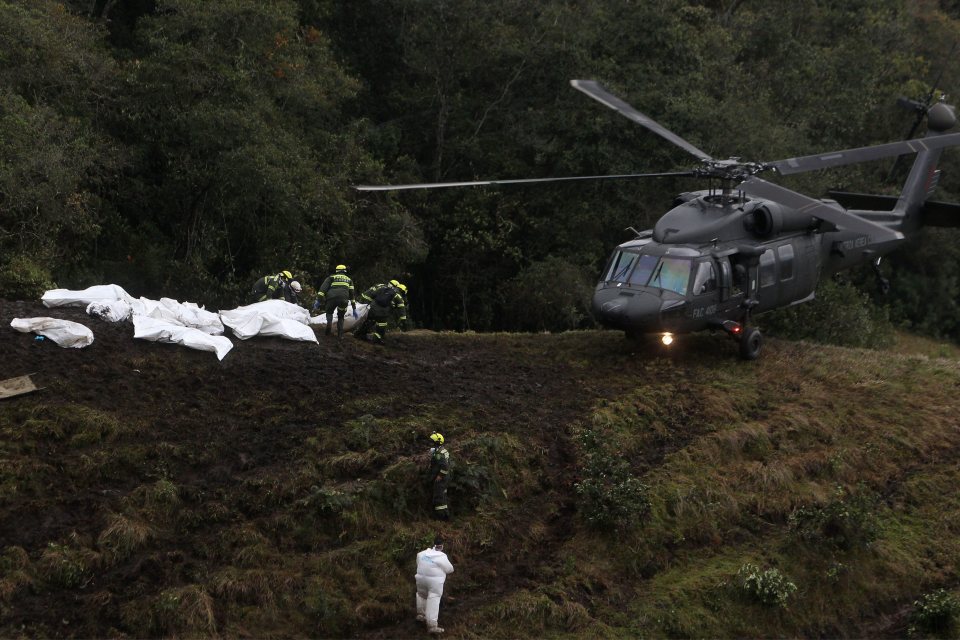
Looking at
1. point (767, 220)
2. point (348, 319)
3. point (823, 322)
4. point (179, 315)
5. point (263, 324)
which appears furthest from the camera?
point (823, 322)

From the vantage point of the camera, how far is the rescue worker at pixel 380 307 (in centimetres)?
1820

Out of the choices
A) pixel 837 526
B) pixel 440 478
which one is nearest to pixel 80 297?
pixel 440 478

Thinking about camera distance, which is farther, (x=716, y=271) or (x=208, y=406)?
(x=716, y=271)

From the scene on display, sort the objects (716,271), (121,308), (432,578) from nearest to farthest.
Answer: (432,578)
(121,308)
(716,271)

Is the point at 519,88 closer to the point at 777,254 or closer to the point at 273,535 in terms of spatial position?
the point at 777,254

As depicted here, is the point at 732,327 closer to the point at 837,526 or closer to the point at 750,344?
the point at 750,344

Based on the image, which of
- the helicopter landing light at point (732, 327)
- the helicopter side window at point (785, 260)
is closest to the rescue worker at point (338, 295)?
the helicopter landing light at point (732, 327)

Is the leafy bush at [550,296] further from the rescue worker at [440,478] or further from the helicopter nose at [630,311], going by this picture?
the rescue worker at [440,478]

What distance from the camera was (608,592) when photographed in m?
12.9

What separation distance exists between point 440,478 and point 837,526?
5611 millimetres

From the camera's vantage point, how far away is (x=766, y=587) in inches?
→ 510

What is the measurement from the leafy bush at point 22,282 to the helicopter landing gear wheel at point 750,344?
511 inches

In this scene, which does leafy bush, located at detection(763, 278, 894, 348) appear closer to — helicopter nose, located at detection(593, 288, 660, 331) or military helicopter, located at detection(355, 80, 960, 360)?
military helicopter, located at detection(355, 80, 960, 360)

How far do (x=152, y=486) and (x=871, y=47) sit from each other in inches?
1463
